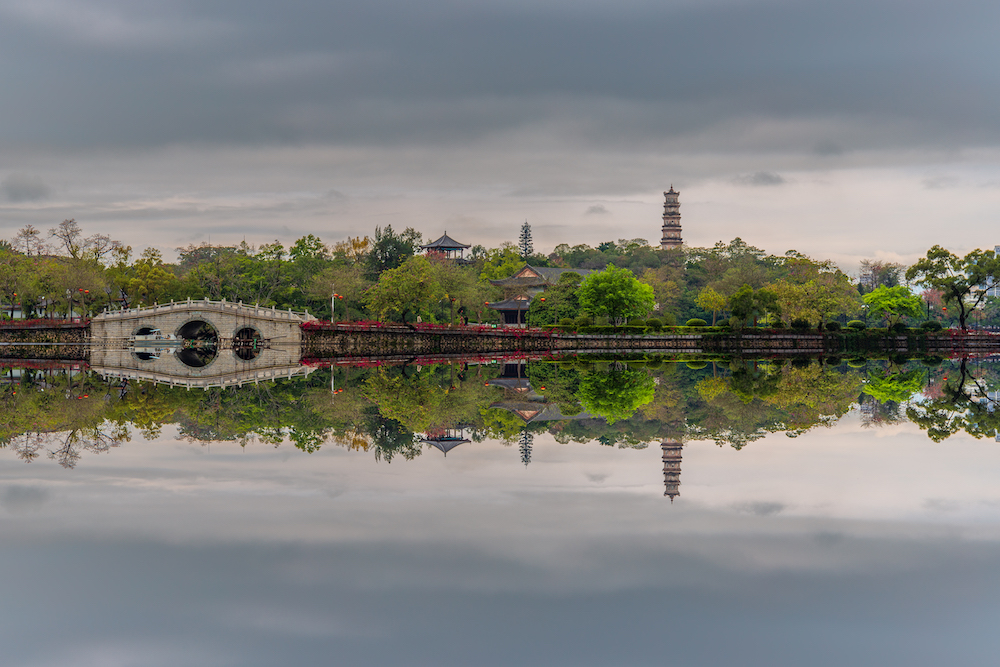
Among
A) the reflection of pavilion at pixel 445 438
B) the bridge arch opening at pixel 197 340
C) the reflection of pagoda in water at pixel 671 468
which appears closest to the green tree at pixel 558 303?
the bridge arch opening at pixel 197 340

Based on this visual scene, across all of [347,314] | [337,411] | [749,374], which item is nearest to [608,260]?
[347,314]

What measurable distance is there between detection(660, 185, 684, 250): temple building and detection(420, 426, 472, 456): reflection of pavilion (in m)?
116

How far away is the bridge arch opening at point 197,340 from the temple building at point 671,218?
81931 mm

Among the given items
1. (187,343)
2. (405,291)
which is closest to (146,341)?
(187,343)

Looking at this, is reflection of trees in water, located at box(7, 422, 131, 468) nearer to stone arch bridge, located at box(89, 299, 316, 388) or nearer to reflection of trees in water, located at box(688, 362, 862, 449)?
reflection of trees in water, located at box(688, 362, 862, 449)

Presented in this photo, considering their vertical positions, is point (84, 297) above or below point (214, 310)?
above

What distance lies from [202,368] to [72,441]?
73.0 ft

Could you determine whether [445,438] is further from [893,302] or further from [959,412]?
[893,302]

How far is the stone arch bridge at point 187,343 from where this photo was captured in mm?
44844

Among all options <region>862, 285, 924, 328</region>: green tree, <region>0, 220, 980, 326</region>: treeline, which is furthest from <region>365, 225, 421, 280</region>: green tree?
<region>862, 285, 924, 328</region>: green tree

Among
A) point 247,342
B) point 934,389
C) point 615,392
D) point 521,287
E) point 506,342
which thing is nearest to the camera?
point 615,392

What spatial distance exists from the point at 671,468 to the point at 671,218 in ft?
396

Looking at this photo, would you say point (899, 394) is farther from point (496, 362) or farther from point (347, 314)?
point (347, 314)

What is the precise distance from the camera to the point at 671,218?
131625mm
